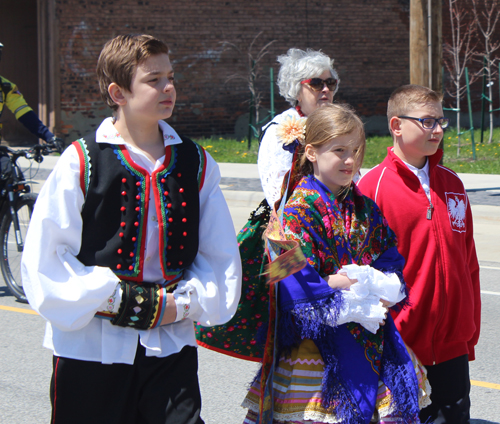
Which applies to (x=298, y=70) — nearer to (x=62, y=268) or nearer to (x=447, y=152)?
(x=62, y=268)

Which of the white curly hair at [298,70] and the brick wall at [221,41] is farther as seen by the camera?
the brick wall at [221,41]

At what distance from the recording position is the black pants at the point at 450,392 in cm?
309

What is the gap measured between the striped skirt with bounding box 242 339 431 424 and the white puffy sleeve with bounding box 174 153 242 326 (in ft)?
1.23

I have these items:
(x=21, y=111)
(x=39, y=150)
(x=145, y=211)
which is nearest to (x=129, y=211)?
(x=145, y=211)

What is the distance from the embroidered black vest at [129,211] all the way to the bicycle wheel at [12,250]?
13.3 feet

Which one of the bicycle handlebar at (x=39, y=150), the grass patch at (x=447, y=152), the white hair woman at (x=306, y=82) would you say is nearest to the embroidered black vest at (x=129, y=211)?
the white hair woman at (x=306, y=82)

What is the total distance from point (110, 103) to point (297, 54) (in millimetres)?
2321

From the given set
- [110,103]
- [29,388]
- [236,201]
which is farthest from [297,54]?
[236,201]

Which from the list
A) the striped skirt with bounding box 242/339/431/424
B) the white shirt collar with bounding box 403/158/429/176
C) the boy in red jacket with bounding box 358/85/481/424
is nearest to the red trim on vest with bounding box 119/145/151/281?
the striped skirt with bounding box 242/339/431/424

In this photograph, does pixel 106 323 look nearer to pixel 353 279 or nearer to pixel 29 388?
pixel 353 279

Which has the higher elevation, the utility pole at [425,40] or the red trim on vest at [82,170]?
the utility pole at [425,40]

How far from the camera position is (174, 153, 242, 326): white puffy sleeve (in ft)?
7.80

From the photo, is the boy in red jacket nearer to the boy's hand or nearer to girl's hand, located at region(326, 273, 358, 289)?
girl's hand, located at region(326, 273, 358, 289)

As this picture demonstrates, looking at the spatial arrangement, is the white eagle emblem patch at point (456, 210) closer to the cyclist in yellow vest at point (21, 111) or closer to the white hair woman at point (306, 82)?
the white hair woman at point (306, 82)
